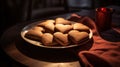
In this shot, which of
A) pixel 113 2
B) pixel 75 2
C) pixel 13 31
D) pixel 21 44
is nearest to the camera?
pixel 21 44

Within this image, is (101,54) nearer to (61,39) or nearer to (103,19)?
(61,39)

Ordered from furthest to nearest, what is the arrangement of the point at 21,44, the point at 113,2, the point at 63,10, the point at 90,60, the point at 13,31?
the point at 113,2 < the point at 63,10 < the point at 13,31 < the point at 21,44 < the point at 90,60

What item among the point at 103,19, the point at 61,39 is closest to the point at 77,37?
the point at 61,39

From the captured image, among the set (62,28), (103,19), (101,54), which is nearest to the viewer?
(101,54)

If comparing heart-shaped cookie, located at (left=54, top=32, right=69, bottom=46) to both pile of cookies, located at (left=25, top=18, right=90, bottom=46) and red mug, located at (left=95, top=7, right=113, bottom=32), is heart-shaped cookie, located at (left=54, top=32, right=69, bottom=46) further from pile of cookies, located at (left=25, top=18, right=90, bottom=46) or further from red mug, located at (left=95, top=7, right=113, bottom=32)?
red mug, located at (left=95, top=7, right=113, bottom=32)

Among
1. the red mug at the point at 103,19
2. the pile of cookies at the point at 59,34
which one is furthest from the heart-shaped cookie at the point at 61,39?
the red mug at the point at 103,19

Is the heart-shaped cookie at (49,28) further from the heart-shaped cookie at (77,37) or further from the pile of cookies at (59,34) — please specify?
the heart-shaped cookie at (77,37)

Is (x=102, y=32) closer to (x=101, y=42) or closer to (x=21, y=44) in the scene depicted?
(x=101, y=42)

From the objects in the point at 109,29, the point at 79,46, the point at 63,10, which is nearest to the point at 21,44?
the point at 79,46
